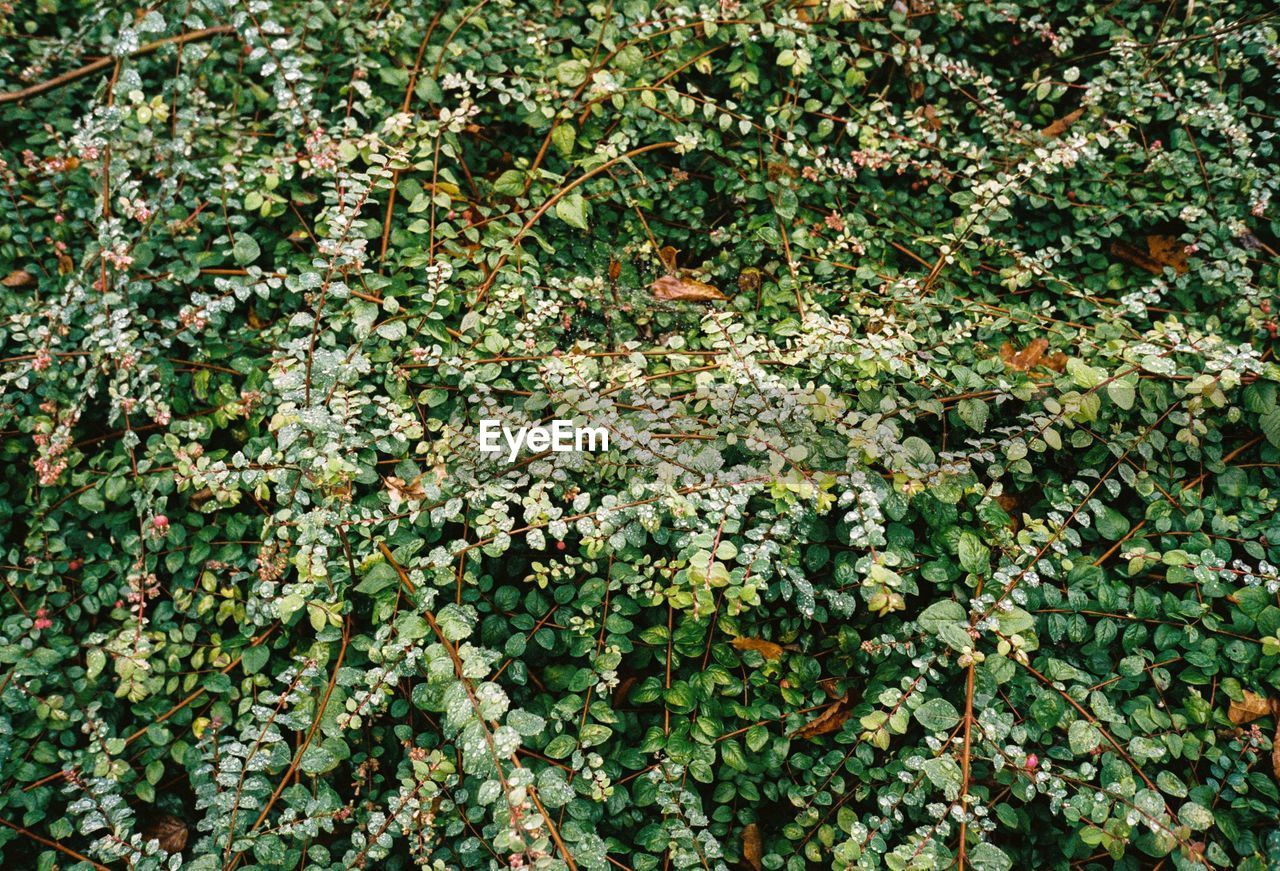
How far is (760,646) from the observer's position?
2.18m

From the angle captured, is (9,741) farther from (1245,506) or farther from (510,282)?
(1245,506)

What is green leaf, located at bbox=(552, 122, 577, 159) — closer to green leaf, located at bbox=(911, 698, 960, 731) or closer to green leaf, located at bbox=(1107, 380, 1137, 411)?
green leaf, located at bbox=(1107, 380, 1137, 411)

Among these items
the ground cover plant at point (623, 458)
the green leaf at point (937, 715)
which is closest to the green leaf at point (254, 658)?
the ground cover plant at point (623, 458)

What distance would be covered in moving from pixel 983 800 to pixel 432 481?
1607 millimetres

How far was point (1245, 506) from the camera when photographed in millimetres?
2158

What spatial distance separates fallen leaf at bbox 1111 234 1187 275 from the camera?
2.97m

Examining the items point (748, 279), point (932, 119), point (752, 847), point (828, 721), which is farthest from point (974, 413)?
point (932, 119)

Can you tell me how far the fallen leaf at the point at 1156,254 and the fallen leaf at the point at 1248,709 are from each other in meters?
1.69

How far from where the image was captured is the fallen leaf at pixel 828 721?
2125 mm

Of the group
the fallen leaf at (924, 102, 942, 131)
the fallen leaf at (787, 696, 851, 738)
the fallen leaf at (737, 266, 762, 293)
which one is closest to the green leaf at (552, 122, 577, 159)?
the fallen leaf at (737, 266, 762, 293)

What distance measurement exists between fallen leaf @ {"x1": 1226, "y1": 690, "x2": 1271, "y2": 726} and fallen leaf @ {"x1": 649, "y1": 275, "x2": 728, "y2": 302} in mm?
1939

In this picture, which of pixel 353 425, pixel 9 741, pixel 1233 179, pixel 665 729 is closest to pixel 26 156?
pixel 353 425

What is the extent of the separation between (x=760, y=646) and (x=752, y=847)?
532 mm

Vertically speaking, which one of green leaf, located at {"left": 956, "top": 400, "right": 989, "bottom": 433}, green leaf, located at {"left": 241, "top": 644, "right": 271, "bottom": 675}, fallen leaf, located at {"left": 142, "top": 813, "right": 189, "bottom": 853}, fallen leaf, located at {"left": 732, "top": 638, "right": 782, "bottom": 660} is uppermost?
green leaf, located at {"left": 956, "top": 400, "right": 989, "bottom": 433}
